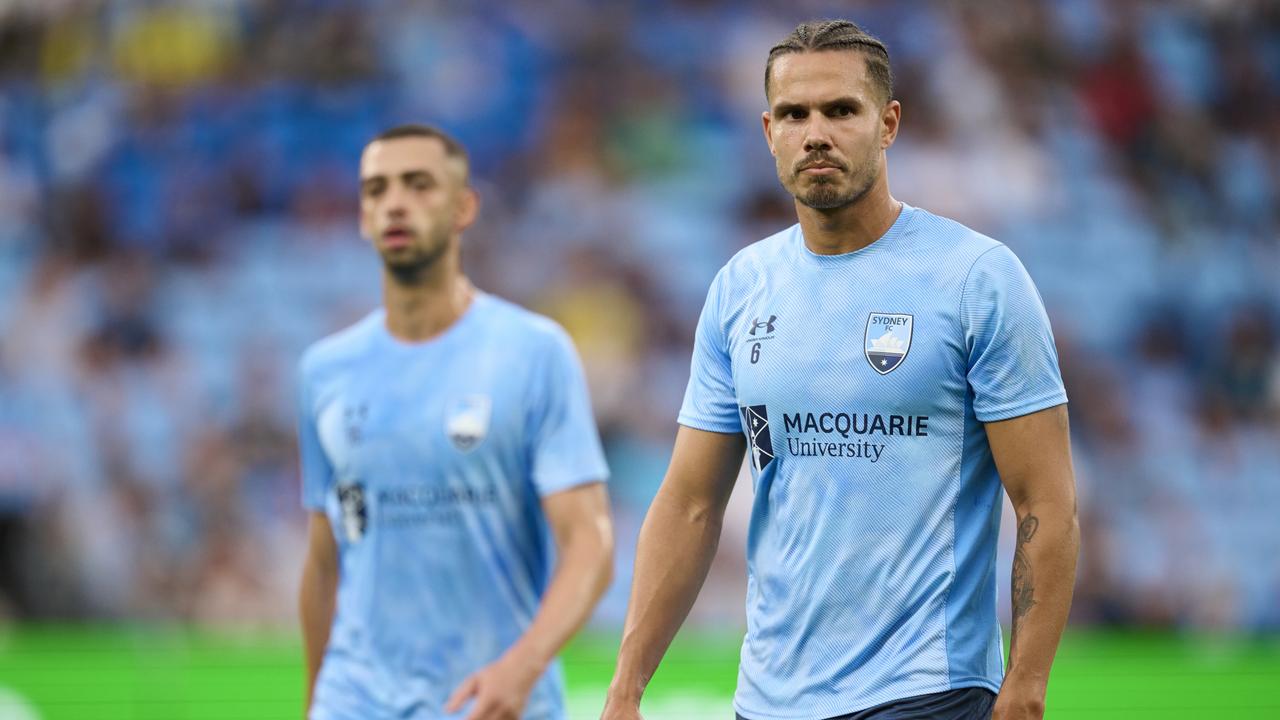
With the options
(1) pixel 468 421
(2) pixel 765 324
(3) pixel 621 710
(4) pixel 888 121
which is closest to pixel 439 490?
(1) pixel 468 421

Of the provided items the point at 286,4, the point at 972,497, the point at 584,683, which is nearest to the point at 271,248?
the point at 286,4

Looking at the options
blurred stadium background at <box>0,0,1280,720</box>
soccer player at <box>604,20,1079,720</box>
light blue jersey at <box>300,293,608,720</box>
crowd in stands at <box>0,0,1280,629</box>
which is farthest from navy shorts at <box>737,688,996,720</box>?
crowd in stands at <box>0,0,1280,629</box>

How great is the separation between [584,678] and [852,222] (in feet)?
21.7

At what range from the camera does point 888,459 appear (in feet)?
12.1

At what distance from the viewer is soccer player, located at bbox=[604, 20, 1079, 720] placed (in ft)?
11.7

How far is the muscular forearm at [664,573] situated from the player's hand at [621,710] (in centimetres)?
7

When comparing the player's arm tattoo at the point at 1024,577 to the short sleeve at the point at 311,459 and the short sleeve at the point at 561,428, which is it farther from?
the short sleeve at the point at 311,459

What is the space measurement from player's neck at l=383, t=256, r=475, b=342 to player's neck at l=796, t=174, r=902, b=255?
1.93 metres

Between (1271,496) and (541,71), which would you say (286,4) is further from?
(1271,496)

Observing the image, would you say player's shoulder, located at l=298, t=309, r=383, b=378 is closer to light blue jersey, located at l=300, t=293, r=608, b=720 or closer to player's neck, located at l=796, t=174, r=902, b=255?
light blue jersey, located at l=300, t=293, r=608, b=720

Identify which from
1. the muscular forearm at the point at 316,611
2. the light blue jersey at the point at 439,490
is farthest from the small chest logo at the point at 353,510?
the muscular forearm at the point at 316,611

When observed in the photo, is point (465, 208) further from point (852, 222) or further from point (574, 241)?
point (574, 241)

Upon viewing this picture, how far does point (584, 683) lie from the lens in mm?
9906

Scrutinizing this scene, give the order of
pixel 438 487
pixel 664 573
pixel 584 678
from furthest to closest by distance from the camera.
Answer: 1. pixel 584 678
2. pixel 438 487
3. pixel 664 573
